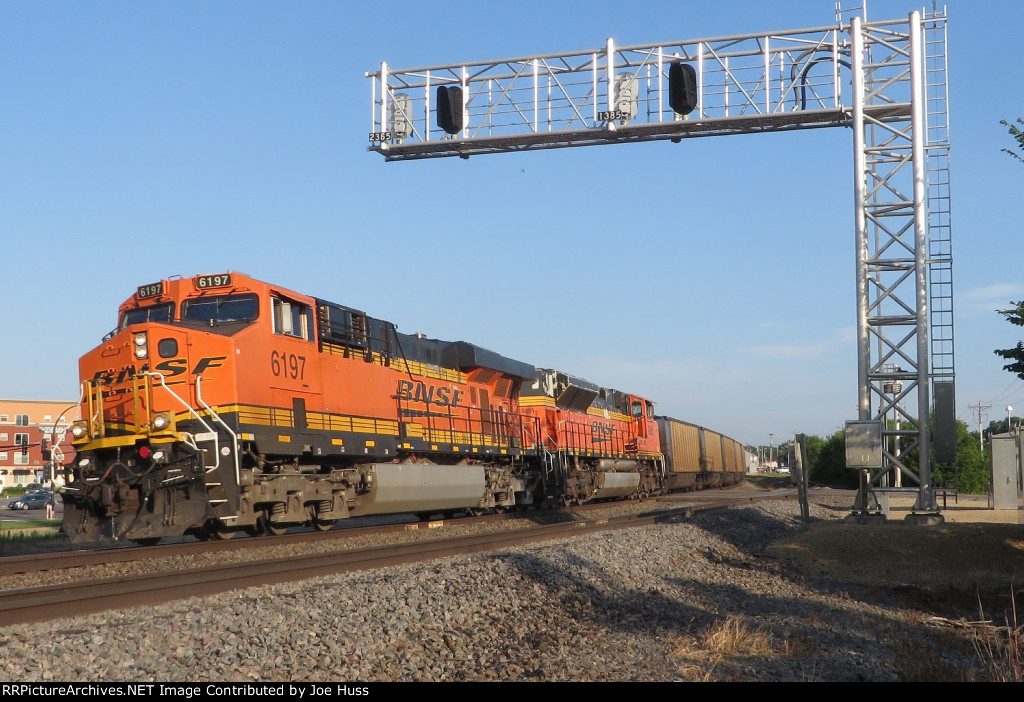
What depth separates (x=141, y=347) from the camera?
13680 millimetres

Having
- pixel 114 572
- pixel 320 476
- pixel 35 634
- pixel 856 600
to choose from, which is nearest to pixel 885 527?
pixel 856 600

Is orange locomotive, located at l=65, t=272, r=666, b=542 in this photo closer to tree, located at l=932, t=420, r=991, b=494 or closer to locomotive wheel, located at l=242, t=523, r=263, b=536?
locomotive wheel, located at l=242, t=523, r=263, b=536

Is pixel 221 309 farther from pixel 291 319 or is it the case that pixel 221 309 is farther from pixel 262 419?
pixel 262 419

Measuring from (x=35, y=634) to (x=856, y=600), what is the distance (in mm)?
8943

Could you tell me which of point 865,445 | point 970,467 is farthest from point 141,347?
point 970,467

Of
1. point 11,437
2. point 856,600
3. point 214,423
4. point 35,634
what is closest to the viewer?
point 35,634

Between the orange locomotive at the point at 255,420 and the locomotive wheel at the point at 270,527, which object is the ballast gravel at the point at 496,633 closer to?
the orange locomotive at the point at 255,420

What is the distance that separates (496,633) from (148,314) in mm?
8977

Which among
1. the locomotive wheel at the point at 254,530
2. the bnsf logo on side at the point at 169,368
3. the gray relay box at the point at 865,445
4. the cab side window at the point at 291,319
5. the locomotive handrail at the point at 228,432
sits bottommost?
the locomotive wheel at the point at 254,530

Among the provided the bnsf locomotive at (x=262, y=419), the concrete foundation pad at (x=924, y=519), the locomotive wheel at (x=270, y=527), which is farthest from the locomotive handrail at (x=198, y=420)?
the concrete foundation pad at (x=924, y=519)

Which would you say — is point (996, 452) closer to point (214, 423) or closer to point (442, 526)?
point (442, 526)

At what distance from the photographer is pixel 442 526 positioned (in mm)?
19484

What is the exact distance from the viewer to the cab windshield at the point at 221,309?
14.2 m

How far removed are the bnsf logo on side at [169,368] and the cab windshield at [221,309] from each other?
2.82ft
